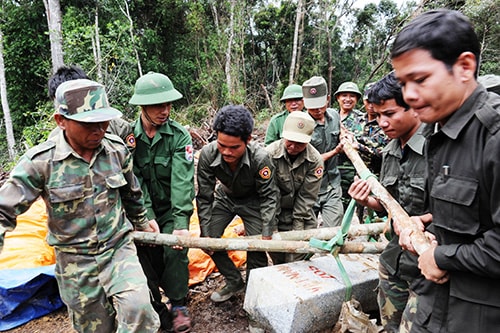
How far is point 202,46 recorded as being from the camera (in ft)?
60.7

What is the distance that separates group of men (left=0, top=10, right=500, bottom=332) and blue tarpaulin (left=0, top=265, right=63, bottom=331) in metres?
0.93

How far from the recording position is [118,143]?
2467 mm

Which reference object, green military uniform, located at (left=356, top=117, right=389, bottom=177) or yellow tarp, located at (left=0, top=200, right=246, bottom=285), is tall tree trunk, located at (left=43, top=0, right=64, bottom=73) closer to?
yellow tarp, located at (left=0, top=200, right=246, bottom=285)

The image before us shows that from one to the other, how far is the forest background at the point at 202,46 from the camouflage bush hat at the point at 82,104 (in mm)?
8856

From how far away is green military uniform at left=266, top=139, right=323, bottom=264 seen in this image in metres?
3.55

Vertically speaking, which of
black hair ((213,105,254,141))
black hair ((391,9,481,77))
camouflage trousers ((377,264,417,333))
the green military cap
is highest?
black hair ((391,9,481,77))

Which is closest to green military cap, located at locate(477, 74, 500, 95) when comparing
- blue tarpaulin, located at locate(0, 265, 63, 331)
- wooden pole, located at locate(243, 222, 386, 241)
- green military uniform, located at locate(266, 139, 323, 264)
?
wooden pole, located at locate(243, 222, 386, 241)

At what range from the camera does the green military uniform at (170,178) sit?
3.01 meters

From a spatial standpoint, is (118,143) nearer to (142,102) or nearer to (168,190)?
(142,102)

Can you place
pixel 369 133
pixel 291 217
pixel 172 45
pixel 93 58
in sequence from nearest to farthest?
pixel 291 217
pixel 369 133
pixel 93 58
pixel 172 45

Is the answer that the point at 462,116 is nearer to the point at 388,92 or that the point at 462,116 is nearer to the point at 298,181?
the point at 388,92

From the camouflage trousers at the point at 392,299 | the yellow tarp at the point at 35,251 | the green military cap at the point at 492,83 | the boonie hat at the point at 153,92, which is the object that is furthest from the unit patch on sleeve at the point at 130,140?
the green military cap at the point at 492,83

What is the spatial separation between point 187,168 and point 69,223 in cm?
113

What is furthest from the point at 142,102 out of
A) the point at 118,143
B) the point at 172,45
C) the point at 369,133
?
the point at 172,45
